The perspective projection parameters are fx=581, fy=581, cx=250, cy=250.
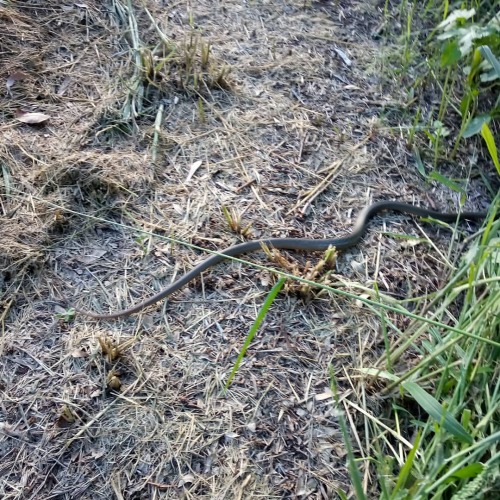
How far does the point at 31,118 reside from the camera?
288cm

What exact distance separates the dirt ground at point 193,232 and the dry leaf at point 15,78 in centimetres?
3

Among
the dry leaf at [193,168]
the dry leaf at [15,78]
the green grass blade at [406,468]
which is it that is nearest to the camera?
the green grass blade at [406,468]

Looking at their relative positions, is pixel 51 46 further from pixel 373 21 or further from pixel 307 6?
pixel 373 21

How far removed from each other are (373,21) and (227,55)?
1.02 meters

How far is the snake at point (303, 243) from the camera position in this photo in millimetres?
2355

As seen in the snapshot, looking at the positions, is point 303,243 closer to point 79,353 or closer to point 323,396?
point 323,396

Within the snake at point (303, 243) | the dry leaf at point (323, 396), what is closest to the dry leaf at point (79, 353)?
the snake at point (303, 243)

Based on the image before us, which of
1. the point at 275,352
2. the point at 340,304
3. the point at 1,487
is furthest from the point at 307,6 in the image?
the point at 1,487

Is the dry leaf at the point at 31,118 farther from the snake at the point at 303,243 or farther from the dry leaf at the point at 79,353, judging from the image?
the dry leaf at the point at 79,353

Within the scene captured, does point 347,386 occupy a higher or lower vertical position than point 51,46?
lower

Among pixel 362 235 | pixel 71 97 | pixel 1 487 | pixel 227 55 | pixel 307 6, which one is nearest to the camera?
pixel 1 487

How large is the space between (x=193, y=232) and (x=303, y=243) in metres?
0.50

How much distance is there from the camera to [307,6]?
3.65 metres

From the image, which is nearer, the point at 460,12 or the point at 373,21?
the point at 460,12
